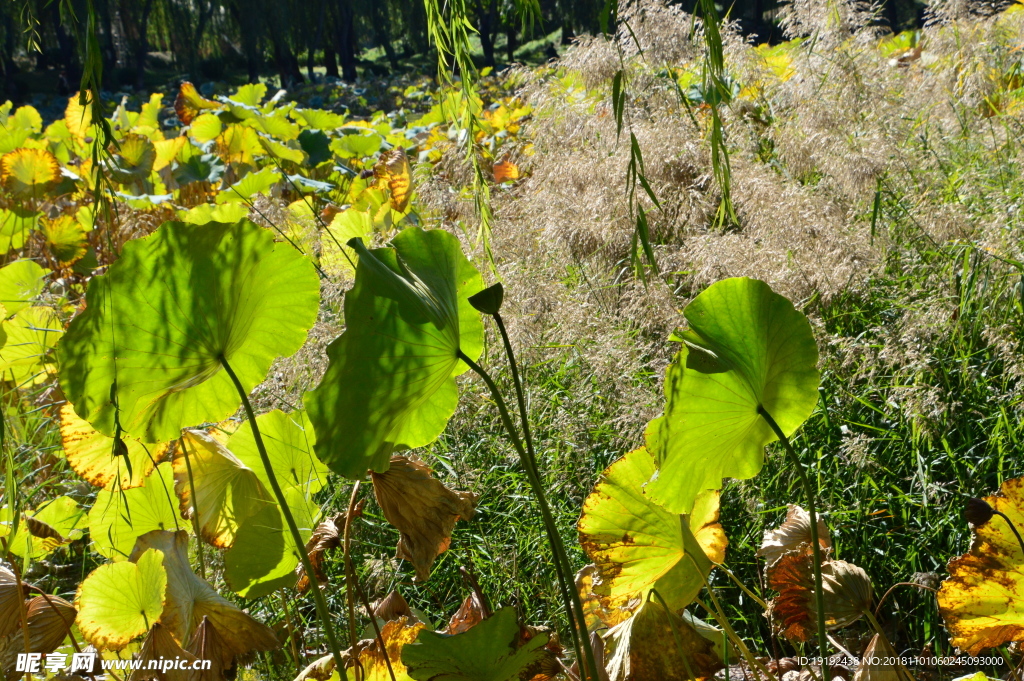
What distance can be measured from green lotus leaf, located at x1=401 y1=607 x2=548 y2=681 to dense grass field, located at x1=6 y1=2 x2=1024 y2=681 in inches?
3.4

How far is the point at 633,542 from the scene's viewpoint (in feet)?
3.48

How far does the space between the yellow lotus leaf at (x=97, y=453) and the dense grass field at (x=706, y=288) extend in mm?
30

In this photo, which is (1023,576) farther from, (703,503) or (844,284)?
(844,284)

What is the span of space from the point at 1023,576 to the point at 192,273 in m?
1.08

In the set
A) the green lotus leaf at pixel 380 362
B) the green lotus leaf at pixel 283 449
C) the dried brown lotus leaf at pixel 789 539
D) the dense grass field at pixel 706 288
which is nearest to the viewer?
the green lotus leaf at pixel 380 362

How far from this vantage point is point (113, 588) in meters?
1.16

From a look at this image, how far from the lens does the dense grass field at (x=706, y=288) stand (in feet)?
5.41

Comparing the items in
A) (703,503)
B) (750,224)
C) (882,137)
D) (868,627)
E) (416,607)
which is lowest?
(868,627)

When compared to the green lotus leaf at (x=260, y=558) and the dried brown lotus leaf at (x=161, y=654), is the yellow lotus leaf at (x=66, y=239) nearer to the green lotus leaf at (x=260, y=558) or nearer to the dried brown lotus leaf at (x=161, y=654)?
the green lotus leaf at (x=260, y=558)

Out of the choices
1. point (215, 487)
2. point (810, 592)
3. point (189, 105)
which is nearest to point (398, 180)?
point (215, 487)

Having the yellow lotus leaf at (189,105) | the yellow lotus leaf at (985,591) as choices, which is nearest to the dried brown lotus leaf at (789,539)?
the yellow lotus leaf at (985,591)

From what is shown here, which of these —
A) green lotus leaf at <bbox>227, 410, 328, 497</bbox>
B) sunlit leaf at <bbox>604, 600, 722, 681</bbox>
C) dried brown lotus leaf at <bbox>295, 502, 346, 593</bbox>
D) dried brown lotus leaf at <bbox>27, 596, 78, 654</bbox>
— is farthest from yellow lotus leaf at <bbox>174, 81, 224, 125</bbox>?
sunlit leaf at <bbox>604, 600, 722, 681</bbox>

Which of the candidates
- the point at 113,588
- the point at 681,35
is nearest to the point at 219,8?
the point at 681,35

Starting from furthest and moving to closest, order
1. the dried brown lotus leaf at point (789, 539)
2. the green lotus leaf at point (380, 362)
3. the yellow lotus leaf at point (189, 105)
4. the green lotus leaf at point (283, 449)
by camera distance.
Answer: the yellow lotus leaf at point (189, 105), the green lotus leaf at point (283, 449), the dried brown lotus leaf at point (789, 539), the green lotus leaf at point (380, 362)
